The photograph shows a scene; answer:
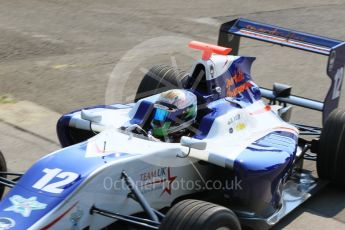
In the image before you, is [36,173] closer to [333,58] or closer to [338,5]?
[333,58]

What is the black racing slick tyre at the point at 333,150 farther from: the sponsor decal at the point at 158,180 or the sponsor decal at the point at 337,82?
the sponsor decal at the point at 158,180

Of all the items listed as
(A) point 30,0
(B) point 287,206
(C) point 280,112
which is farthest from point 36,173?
(A) point 30,0

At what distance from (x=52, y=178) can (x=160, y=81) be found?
272cm

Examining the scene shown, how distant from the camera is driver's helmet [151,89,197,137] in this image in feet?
19.5

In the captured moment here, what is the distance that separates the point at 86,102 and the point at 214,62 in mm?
3202

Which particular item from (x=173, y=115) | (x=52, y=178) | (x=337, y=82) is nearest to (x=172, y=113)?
(x=173, y=115)

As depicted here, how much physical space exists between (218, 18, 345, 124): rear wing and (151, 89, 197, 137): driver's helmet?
59.3 inches

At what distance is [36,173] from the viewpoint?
17.3 ft

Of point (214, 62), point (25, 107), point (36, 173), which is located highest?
point (214, 62)

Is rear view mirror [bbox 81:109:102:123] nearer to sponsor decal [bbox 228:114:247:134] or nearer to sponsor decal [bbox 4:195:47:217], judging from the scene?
sponsor decal [bbox 228:114:247:134]

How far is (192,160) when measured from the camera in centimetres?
579

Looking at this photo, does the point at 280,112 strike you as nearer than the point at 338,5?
Yes

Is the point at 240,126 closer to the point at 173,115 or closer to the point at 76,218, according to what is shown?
the point at 173,115

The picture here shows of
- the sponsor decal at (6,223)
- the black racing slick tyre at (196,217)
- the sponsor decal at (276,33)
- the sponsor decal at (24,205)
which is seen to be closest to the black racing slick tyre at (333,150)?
the sponsor decal at (276,33)
